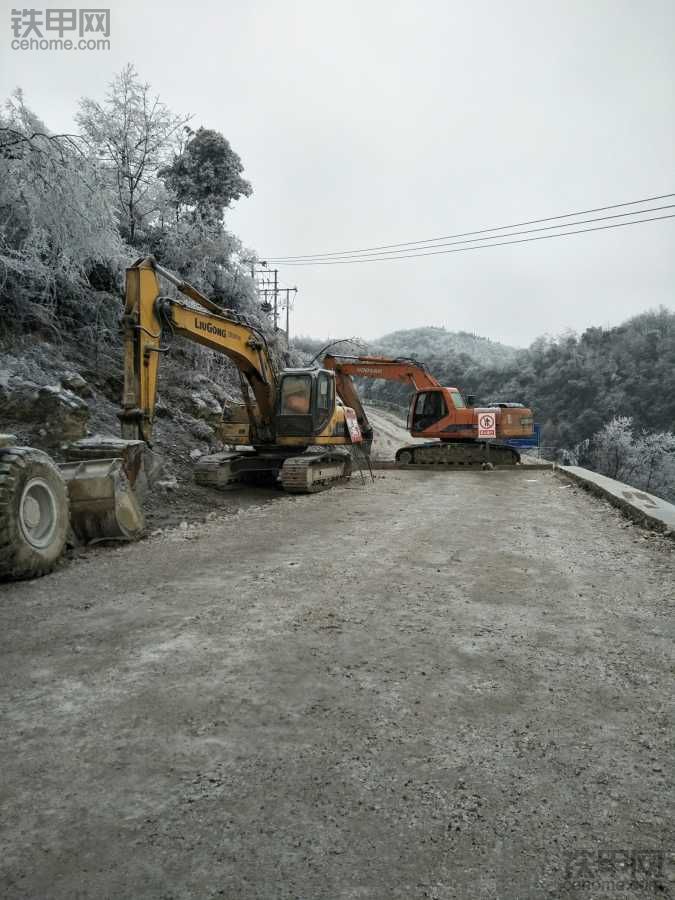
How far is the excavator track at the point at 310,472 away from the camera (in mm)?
12234

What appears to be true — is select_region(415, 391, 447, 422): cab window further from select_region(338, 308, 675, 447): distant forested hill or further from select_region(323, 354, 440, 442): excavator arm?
select_region(338, 308, 675, 447): distant forested hill

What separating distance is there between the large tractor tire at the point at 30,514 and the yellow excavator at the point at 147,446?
0.4 inches

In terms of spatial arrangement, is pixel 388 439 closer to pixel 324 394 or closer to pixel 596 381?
pixel 324 394

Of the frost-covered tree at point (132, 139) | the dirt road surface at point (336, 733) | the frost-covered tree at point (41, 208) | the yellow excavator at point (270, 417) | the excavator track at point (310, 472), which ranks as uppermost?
the frost-covered tree at point (132, 139)

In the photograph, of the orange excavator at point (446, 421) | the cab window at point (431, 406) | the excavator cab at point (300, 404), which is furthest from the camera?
the cab window at point (431, 406)

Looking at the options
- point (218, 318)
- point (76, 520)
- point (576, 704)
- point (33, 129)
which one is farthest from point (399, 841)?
point (33, 129)

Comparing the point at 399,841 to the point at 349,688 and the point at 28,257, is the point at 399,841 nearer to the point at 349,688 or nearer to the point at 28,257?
the point at 349,688

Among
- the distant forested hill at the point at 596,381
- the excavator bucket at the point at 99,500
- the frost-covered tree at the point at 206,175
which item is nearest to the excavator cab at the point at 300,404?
the excavator bucket at the point at 99,500

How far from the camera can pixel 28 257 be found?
12.3 metres

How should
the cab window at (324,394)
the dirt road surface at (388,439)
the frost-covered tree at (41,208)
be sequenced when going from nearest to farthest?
the frost-covered tree at (41,208)
the cab window at (324,394)
the dirt road surface at (388,439)

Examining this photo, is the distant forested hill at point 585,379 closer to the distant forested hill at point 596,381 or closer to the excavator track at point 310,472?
the distant forested hill at point 596,381

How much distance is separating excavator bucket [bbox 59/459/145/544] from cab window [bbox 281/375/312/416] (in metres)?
5.97

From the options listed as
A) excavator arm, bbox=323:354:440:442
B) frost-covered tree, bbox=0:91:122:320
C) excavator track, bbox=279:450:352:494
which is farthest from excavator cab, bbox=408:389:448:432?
frost-covered tree, bbox=0:91:122:320

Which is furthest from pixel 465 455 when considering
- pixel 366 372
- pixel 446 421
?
pixel 366 372
